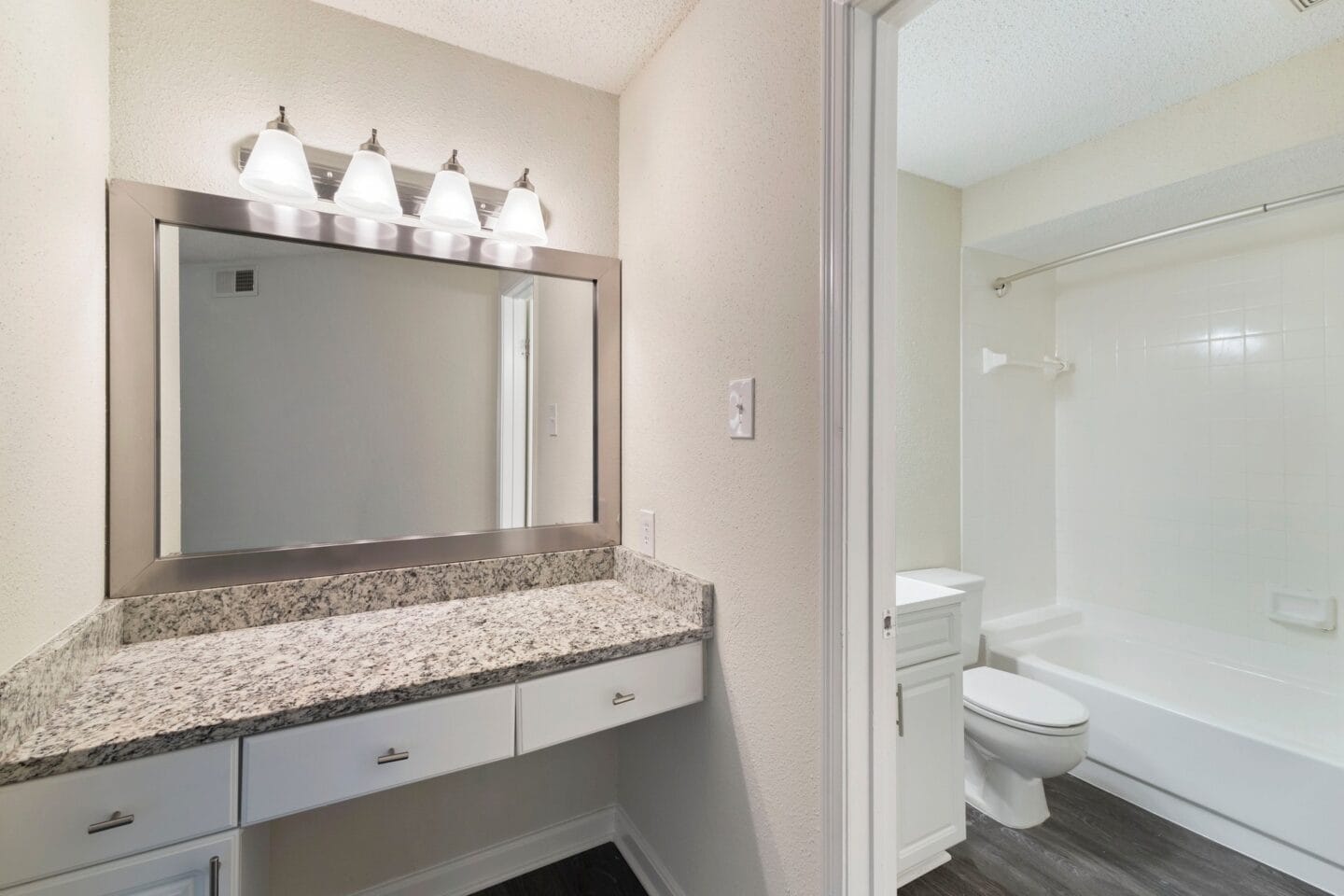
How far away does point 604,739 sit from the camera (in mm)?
1746

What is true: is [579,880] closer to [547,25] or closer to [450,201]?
[450,201]

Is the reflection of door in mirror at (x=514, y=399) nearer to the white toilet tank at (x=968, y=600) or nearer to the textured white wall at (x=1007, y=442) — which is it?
the white toilet tank at (x=968, y=600)

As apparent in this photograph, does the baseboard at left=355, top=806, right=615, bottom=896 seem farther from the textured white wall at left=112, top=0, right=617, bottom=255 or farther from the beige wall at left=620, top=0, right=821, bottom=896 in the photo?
the textured white wall at left=112, top=0, right=617, bottom=255

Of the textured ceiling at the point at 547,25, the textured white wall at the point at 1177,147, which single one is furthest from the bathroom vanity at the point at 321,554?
the textured white wall at the point at 1177,147

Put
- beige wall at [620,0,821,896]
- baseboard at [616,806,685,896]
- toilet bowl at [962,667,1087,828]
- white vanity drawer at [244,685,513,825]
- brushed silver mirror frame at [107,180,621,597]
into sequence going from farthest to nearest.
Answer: toilet bowl at [962,667,1087,828] < baseboard at [616,806,685,896] < brushed silver mirror frame at [107,180,621,597] < beige wall at [620,0,821,896] < white vanity drawer at [244,685,513,825]

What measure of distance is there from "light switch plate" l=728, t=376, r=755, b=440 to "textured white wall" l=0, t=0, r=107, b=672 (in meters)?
1.19

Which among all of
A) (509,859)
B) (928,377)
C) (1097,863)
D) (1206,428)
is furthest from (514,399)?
(1206,428)

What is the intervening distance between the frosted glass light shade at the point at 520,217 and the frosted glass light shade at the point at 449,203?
0.28 feet

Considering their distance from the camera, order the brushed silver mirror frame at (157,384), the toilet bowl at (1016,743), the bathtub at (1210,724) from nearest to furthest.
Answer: the brushed silver mirror frame at (157,384)
the bathtub at (1210,724)
the toilet bowl at (1016,743)

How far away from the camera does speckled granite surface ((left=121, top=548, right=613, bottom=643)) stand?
1.21 m

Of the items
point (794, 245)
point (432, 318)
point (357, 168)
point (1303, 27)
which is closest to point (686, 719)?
point (794, 245)

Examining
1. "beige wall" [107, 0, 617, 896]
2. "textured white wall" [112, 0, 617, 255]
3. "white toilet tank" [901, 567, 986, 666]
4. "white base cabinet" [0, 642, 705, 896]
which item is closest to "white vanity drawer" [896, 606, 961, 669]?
"white toilet tank" [901, 567, 986, 666]

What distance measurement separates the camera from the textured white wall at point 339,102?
1.22 meters

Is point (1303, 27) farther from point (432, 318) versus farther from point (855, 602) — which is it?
point (432, 318)
